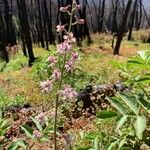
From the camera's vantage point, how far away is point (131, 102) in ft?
7.70

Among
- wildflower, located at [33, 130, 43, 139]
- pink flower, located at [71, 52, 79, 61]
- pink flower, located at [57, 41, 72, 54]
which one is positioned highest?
pink flower, located at [57, 41, 72, 54]

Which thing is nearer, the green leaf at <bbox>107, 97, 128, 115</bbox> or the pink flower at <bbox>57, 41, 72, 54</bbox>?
the green leaf at <bbox>107, 97, 128, 115</bbox>

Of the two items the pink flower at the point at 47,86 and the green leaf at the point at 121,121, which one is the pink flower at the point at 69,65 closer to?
the pink flower at the point at 47,86

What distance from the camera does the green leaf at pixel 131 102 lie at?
2.31 meters

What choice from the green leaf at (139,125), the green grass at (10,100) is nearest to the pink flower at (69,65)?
the green leaf at (139,125)

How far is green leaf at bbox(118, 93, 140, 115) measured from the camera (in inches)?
91.0

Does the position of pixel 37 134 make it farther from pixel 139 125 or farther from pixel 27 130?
pixel 139 125

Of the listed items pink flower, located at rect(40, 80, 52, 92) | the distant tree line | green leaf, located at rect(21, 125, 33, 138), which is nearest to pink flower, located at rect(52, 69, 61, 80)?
pink flower, located at rect(40, 80, 52, 92)

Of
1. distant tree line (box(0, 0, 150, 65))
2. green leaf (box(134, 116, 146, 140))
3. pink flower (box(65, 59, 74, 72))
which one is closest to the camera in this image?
green leaf (box(134, 116, 146, 140))

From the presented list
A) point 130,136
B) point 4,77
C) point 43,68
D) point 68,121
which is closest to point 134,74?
point 130,136

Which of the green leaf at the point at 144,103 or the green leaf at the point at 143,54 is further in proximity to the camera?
the green leaf at the point at 143,54

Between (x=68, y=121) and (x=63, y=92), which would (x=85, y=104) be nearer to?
(x=68, y=121)

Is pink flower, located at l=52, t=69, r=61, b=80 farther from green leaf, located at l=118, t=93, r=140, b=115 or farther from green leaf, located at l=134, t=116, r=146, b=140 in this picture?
green leaf, located at l=134, t=116, r=146, b=140

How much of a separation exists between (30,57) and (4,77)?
4736 mm
